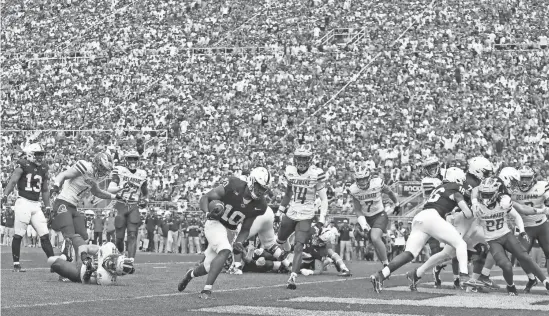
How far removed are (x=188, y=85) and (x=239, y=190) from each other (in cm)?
2848

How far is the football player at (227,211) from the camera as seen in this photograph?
11.4 m

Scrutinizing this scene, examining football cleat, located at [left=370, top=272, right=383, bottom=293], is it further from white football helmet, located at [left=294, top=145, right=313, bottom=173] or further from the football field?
white football helmet, located at [left=294, top=145, right=313, bottom=173]

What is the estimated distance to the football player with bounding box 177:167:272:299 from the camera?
37.5ft

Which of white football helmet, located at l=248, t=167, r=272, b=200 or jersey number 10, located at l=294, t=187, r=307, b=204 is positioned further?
jersey number 10, located at l=294, t=187, r=307, b=204

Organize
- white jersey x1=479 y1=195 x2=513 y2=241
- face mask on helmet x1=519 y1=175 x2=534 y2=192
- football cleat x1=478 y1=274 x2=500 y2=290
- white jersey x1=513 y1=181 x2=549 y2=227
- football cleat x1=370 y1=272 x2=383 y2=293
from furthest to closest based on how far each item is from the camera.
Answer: face mask on helmet x1=519 y1=175 x2=534 y2=192 → white jersey x1=513 y1=181 x2=549 y2=227 → football cleat x1=478 y1=274 x2=500 y2=290 → white jersey x1=479 y1=195 x2=513 y2=241 → football cleat x1=370 y1=272 x2=383 y2=293

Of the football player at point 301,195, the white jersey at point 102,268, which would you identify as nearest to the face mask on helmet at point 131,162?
the football player at point 301,195

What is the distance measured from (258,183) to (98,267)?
2753mm

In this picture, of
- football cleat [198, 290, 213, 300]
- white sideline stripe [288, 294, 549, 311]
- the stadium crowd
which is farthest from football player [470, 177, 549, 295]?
the stadium crowd

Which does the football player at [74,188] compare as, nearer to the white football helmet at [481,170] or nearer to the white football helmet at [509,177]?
the white football helmet at [481,170]

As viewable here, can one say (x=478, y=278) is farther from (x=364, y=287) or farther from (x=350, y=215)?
(x=350, y=215)

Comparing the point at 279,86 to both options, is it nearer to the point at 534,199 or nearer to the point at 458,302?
the point at 534,199

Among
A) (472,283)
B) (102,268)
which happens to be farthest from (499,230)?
(102,268)

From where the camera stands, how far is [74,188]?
14.7 metres

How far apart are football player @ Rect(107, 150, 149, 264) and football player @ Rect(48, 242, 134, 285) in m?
3.33
